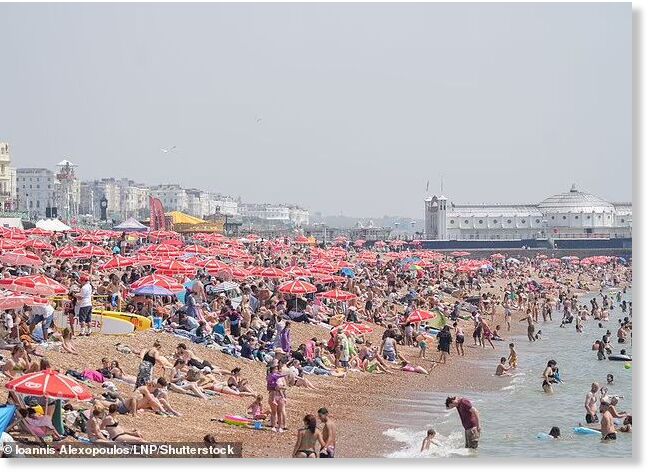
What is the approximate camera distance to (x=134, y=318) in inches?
730

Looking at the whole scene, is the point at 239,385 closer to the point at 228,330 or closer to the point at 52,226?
the point at 228,330

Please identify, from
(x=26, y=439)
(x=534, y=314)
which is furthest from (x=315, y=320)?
(x=534, y=314)

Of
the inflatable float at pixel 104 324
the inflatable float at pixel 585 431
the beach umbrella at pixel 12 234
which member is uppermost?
the beach umbrella at pixel 12 234

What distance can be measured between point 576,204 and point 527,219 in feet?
16.7

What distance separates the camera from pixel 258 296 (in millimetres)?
24250

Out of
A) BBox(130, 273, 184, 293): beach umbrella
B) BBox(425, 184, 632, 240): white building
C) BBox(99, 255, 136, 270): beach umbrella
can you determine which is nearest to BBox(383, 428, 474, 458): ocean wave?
BBox(130, 273, 184, 293): beach umbrella

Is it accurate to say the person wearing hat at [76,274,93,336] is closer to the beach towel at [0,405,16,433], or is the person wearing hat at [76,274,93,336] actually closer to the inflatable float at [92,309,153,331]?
the inflatable float at [92,309,153,331]

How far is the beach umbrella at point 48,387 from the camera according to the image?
11.3 metres

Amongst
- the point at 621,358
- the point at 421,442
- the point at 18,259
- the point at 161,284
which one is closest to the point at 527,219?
the point at 621,358

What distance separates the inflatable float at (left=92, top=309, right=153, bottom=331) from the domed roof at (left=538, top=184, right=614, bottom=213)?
95570 millimetres

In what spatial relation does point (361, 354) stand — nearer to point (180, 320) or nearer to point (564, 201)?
point (180, 320)

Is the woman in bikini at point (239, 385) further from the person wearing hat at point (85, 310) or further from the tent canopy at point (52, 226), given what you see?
the tent canopy at point (52, 226)

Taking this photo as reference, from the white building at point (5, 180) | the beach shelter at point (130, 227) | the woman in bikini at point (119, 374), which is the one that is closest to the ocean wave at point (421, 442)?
the woman in bikini at point (119, 374)

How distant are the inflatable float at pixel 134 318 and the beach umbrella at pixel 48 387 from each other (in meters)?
6.43
